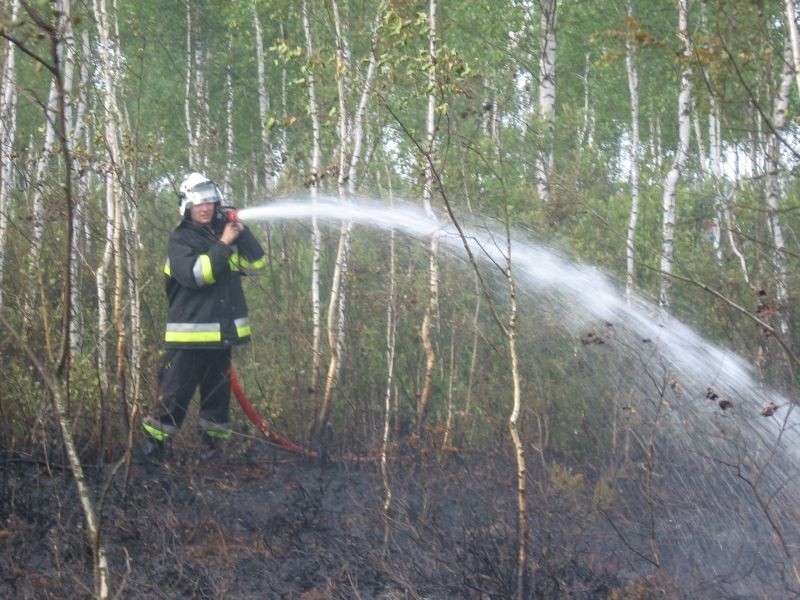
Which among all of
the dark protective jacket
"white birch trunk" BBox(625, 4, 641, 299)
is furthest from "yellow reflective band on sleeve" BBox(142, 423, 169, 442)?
"white birch trunk" BBox(625, 4, 641, 299)

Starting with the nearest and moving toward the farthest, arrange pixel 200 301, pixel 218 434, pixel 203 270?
pixel 203 270, pixel 200 301, pixel 218 434

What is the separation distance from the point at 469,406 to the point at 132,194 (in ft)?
9.15

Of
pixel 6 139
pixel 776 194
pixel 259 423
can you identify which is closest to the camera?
pixel 6 139

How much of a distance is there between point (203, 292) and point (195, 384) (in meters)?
0.64

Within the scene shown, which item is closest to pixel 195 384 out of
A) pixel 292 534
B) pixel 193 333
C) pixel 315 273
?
pixel 193 333

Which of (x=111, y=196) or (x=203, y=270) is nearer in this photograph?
(x=203, y=270)

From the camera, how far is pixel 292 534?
259 inches

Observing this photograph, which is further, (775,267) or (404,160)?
(404,160)

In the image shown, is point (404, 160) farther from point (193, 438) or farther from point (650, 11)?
point (650, 11)

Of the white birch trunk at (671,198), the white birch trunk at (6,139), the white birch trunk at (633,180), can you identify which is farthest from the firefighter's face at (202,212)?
the white birch trunk at (671,198)

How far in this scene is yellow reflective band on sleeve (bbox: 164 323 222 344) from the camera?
7902 millimetres

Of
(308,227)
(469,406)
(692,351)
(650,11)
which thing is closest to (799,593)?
(692,351)

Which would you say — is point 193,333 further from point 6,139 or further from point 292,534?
point 292,534

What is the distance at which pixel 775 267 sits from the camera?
8.24 m
